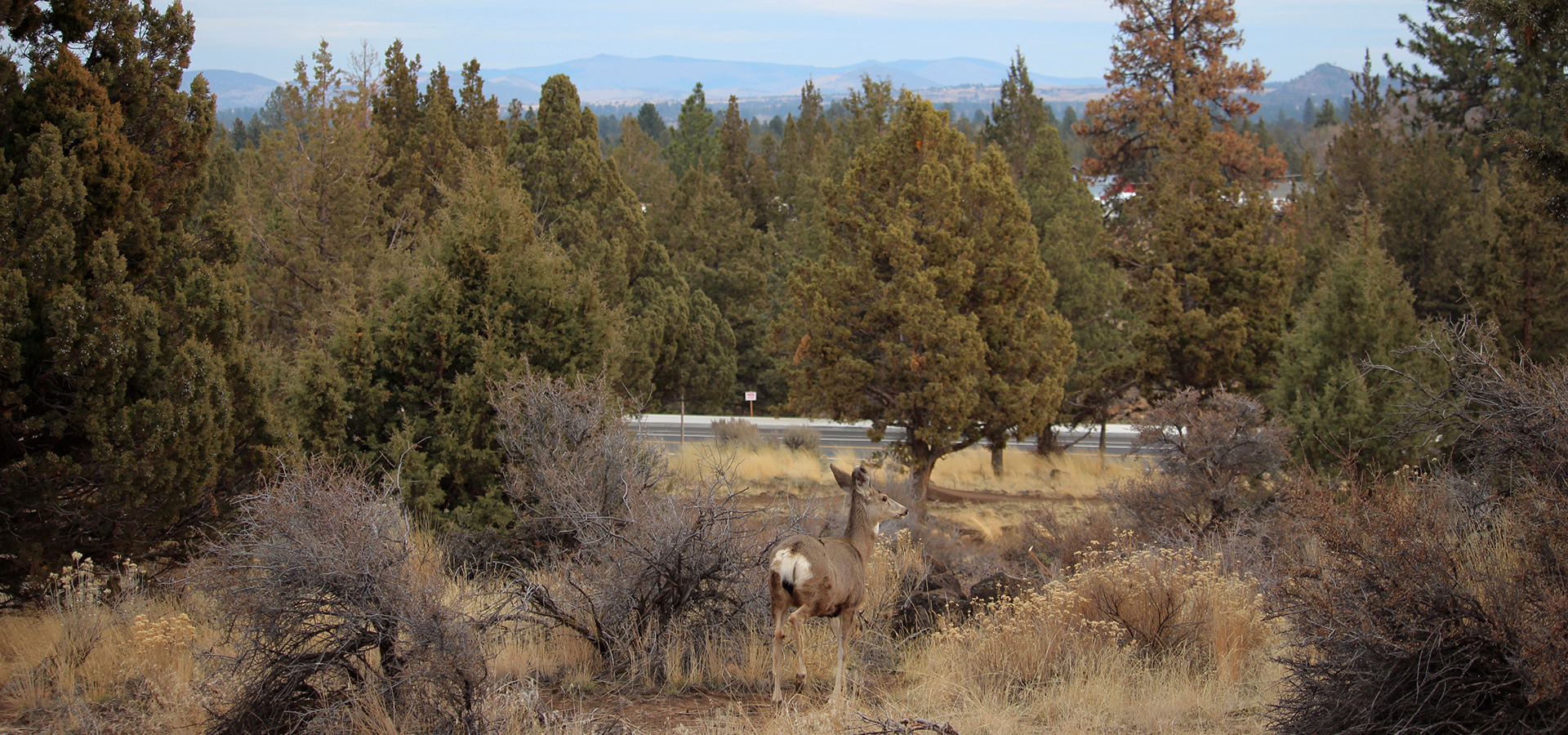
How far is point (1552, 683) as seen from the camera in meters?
3.89

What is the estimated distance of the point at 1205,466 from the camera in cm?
1224

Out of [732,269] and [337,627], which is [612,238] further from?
[337,627]

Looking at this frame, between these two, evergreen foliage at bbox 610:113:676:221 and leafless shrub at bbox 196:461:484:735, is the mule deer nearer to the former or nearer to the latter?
leafless shrub at bbox 196:461:484:735

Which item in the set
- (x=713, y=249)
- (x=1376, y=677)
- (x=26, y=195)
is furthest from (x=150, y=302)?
(x=713, y=249)

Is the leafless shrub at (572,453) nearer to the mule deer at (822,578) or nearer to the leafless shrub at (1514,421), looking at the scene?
the mule deer at (822,578)

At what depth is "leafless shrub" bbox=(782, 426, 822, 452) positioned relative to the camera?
26953 mm

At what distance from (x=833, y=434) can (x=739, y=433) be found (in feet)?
16.4

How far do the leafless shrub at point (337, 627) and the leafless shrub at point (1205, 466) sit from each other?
8734 millimetres

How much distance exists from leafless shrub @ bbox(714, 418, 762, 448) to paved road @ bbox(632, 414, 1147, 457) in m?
0.50

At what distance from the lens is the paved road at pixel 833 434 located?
92.5 feet

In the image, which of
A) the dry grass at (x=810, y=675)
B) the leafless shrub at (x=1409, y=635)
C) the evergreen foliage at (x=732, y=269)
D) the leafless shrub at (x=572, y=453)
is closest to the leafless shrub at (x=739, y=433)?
the evergreen foliage at (x=732, y=269)

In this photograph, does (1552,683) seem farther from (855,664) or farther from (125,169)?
(125,169)

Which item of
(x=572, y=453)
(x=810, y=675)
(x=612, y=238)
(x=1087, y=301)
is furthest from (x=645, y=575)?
(x=612, y=238)

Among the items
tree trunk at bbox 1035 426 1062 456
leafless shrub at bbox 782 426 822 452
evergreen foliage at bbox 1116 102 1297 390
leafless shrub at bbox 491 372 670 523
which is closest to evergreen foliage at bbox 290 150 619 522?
leafless shrub at bbox 491 372 670 523
